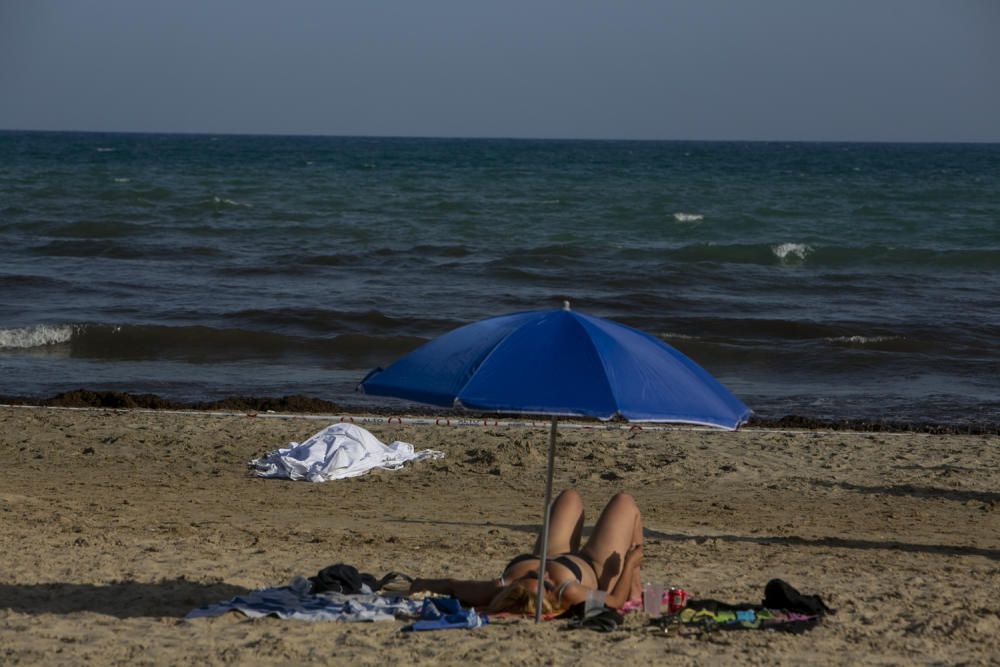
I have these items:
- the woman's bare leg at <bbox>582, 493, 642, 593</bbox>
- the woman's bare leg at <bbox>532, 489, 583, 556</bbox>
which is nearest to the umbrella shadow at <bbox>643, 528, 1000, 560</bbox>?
the woman's bare leg at <bbox>532, 489, 583, 556</bbox>

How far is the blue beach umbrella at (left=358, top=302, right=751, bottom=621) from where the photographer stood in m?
5.11

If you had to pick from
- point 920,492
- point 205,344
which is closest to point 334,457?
point 920,492

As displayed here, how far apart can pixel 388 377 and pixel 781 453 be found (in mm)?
6517

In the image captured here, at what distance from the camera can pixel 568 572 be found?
245 inches

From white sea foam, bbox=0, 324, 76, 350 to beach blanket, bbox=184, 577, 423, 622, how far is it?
39.6 ft

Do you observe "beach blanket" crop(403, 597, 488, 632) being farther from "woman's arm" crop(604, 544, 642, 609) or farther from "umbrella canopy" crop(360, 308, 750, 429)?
"umbrella canopy" crop(360, 308, 750, 429)

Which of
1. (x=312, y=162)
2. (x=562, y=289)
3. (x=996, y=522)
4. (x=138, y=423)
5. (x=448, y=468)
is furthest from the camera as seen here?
(x=312, y=162)

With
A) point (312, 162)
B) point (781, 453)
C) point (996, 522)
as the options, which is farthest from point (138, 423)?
point (312, 162)

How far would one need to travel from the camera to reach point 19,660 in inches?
217

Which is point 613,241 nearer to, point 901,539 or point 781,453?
point 781,453

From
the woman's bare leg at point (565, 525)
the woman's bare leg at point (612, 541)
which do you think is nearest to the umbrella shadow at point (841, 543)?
the woman's bare leg at point (565, 525)

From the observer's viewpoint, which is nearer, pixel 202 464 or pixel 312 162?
pixel 202 464

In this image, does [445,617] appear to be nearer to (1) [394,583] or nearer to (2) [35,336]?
(1) [394,583]

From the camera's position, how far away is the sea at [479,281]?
1606cm
